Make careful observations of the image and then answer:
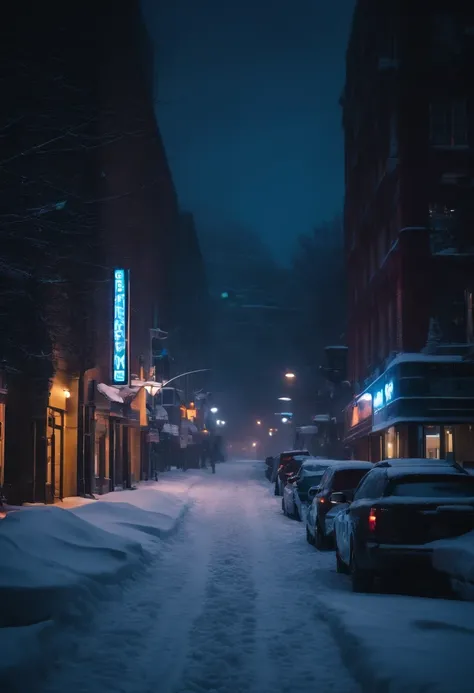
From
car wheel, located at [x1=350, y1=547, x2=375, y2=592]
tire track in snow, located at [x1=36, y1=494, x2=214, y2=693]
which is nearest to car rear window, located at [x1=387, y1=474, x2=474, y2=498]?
car wheel, located at [x1=350, y1=547, x2=375, y2=592]

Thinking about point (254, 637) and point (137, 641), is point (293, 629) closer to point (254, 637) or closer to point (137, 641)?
point (254, 637)

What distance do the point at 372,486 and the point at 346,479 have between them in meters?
5.32

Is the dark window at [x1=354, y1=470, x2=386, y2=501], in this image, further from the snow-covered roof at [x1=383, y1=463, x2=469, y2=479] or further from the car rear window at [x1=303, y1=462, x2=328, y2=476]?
the car rear window at [x1=303, y1=462, x2=328, y2=476]

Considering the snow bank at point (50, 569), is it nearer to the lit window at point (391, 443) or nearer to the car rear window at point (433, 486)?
the car rear window at point (433, 486)

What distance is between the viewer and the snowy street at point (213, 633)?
6.88m

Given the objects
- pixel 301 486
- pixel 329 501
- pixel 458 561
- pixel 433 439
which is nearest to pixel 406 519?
pixel 458 561

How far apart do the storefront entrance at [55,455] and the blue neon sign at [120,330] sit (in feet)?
17.7

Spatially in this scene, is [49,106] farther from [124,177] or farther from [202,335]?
[202,335]

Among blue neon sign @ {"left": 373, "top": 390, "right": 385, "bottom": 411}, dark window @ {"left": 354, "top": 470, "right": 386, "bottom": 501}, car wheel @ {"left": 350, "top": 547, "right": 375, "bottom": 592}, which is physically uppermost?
blue neon sign @ {"left": 373, "top": 390, "right": 385, "bottom": 411}

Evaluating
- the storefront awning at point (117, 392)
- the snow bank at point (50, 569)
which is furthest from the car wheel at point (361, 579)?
the storefront awning at point (117, 392)

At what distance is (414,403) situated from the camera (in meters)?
32.9

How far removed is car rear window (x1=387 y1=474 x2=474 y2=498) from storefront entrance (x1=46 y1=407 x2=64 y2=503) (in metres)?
18.7

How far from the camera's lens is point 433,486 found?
36.5 feet

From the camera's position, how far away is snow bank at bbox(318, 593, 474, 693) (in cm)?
601
